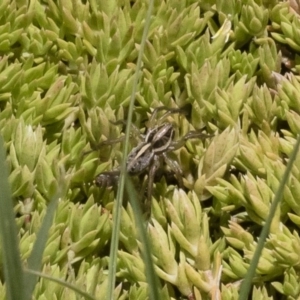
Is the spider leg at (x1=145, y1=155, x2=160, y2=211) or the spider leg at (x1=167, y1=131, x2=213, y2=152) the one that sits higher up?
the spider leg at (x1=167, y1=131, x2=213, y2=152)

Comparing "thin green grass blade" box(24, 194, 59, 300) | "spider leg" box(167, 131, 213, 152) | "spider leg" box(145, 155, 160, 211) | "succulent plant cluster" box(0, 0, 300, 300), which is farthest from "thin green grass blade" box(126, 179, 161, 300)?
"spider leg" box(167, 131, 213, 152)

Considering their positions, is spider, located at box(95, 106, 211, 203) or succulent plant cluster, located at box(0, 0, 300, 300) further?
spider, located at box(95, 106, 211, 203)

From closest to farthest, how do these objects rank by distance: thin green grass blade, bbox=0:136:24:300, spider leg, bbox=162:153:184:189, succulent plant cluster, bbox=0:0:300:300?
1. thin green grass blade, bbox=0:136:24:300
2. succulent plant cluster, bbox=0:0:300:300
3. spider leg, bbox=162:153:184:189

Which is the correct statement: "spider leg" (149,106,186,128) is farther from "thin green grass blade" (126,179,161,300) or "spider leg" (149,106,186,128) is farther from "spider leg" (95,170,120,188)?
"thin green grass blade" (126,179,161,300)

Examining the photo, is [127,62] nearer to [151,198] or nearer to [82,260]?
[151,198]

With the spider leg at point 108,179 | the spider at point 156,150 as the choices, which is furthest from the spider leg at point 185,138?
the spider leg at point 108,179

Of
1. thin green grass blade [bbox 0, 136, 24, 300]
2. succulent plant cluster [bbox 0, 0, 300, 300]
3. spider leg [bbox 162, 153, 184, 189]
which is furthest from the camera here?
spider leg [bbox 162, 153, 184, 189]

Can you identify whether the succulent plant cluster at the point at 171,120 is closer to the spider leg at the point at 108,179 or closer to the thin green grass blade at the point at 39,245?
the spider leg at the point at 108,179

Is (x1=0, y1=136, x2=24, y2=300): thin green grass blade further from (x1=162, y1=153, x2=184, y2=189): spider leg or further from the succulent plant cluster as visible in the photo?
(x1=162, y1=153, x2=184, y2=189): spider leg

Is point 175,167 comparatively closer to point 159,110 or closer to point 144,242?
point 159,110

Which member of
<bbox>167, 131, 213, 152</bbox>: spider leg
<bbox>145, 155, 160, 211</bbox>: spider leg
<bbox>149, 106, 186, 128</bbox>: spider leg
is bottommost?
<bbox>145, 155, 160, 211</bbox>: spider leg
